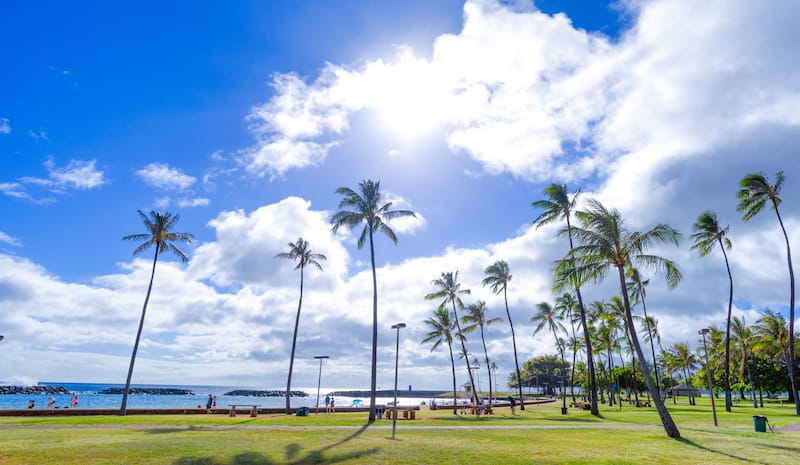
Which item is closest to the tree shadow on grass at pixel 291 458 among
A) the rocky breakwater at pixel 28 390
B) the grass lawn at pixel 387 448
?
the grass lawn at pixel 387 448

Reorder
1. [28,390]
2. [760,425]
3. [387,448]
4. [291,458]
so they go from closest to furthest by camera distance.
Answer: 1. [291,458]
2. [387,448]
3. [760,425]
4. [28,390]

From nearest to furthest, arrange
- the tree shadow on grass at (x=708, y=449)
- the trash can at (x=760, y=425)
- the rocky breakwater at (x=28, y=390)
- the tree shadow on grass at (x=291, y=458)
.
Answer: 1. the tree shadow on grass at (x=291, y=458)
2. the tree shadow on grass at (x=708, y=449)
3. the trash can at (x=760, y=425)
4. the rocky breakwater at (x=28, y=390)

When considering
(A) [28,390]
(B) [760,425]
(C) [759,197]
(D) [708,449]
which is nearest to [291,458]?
(D) [708,449]

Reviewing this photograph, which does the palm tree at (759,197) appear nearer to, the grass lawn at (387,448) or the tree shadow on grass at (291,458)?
the grass lawn at (387,448)

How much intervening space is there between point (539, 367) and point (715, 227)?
341 ft

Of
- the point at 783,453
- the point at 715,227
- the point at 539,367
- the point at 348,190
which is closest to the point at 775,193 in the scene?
the point at 715,227

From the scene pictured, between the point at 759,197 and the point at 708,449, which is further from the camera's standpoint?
the point at 759,197

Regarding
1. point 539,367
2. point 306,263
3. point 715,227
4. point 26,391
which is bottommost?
point 26,391

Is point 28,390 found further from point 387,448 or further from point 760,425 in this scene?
point 760,425

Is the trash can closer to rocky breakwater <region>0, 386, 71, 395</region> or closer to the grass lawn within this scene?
the grass lawn

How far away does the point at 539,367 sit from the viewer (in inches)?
5207

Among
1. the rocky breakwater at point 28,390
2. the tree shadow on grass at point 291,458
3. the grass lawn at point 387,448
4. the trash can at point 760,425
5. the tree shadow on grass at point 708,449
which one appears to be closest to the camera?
the tree shadow on grass at point 291,458

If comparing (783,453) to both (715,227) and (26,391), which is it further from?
(26,391)

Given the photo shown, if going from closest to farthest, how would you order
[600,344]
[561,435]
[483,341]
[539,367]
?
[561,435] < [483,341] < [600,344] < [539,367]
